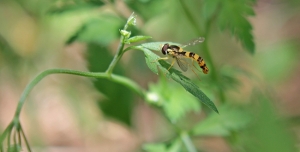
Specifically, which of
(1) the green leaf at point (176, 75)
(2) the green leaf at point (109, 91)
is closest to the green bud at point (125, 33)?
(1) the green leaf at point (176, 75)

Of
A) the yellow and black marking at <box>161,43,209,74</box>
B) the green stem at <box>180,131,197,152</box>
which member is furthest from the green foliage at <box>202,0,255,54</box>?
the green stem at <box>180,131,197,152</box>

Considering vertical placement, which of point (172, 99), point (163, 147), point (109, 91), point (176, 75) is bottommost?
point (176, 75)

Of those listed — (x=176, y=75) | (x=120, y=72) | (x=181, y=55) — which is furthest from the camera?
(x=120, y=72)

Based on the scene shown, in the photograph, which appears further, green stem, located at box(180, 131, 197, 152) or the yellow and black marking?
green stem, located at box(180, 131, 197, 152)

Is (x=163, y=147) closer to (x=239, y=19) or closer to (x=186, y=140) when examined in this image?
(x=186, y=140)

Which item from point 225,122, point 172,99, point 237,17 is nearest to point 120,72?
point 172,99

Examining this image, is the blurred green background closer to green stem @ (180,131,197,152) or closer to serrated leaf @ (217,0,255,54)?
green stem @ (180,131,197,152)

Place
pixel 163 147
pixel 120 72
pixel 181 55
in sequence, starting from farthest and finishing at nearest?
1. pixel 120 72
2. pixel 163 147
3. pixel 181 55

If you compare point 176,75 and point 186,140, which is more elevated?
point 186,140
